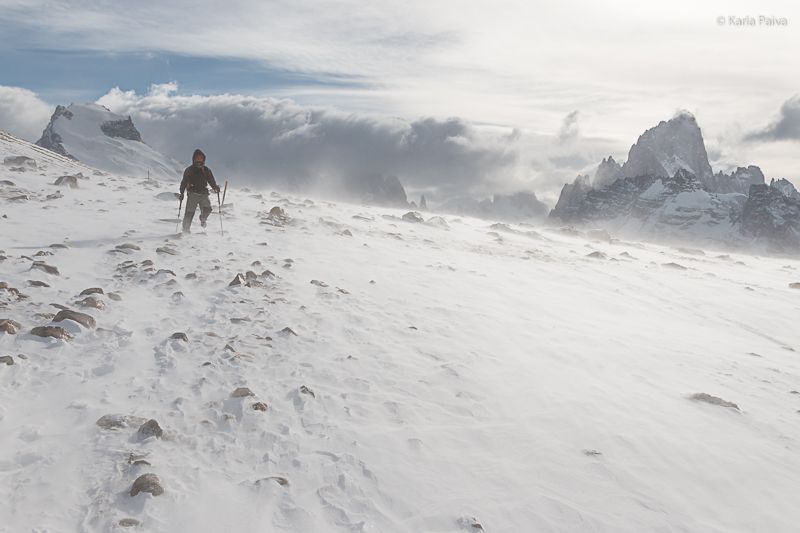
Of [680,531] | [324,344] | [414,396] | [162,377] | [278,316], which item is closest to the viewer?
[680,531]

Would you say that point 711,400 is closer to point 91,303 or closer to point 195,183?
point 91,303

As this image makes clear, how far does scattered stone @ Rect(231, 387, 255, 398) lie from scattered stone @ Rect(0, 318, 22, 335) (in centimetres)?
321

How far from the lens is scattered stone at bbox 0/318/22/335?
6753 mm

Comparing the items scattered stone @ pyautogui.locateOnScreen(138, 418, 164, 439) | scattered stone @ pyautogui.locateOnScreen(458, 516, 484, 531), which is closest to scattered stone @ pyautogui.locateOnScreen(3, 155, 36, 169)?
scattered stone @ pyautogui.locateOnScreen(138, 418, 164, 439)

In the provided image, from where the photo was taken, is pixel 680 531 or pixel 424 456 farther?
pixel 424 456

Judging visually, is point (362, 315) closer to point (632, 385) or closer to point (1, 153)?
point (632, 385)

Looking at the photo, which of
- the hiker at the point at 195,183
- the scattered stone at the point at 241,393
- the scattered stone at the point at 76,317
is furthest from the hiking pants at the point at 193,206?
the scattered stone at the point at 241,393

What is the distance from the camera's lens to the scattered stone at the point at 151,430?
5.18 meters

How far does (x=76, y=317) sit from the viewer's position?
737cm

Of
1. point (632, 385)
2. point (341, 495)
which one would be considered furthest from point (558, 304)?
point (341, 495)

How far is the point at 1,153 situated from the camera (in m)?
24.0

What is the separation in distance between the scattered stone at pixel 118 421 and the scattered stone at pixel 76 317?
8.44 ft

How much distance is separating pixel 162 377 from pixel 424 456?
341 cm

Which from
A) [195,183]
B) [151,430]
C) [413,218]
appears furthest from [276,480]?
[413,218]
